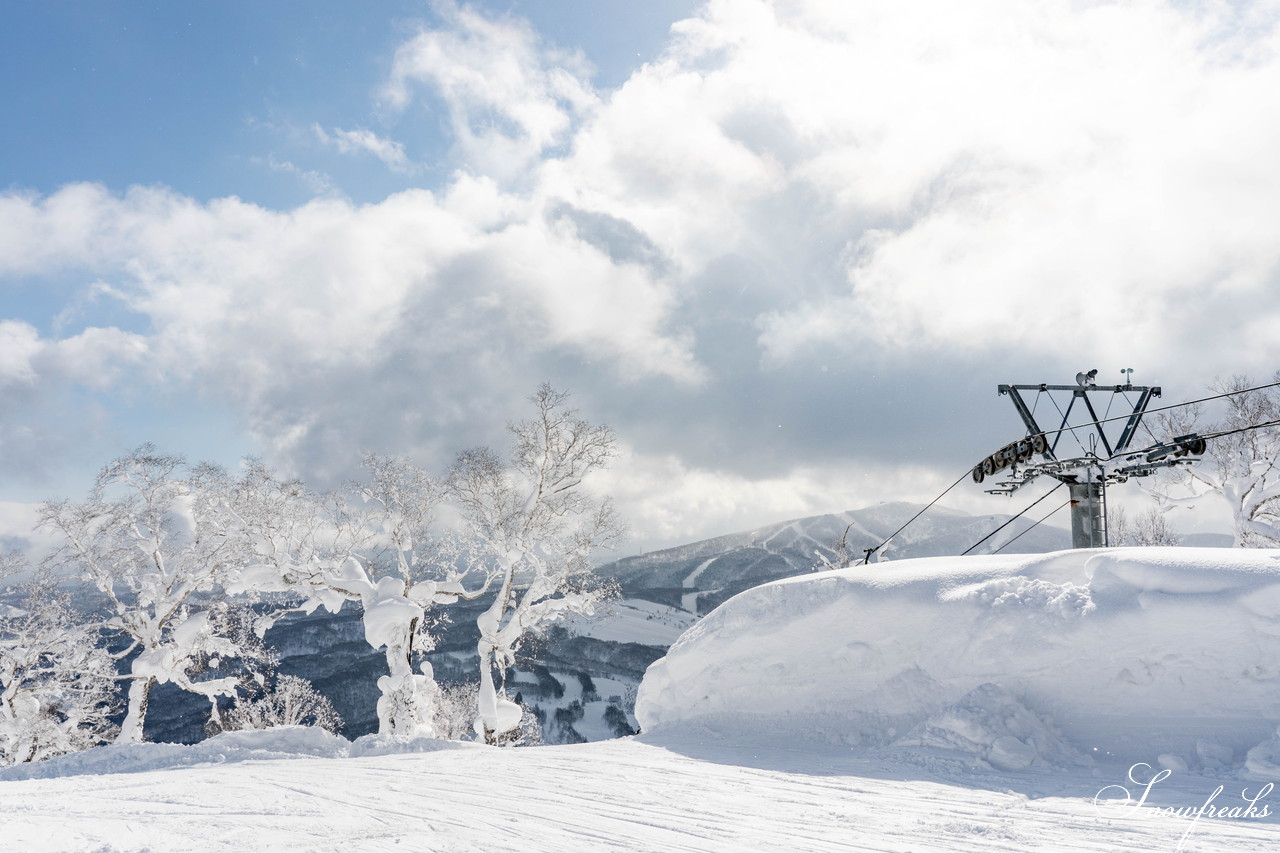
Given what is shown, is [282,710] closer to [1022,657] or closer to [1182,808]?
[1022,657]

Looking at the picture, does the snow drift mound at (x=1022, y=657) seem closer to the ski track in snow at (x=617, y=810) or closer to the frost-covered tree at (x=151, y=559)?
the ski track in snow at (x=617, y=810)

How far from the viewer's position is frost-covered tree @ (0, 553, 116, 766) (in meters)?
19.9

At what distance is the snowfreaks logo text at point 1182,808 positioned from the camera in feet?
15.5

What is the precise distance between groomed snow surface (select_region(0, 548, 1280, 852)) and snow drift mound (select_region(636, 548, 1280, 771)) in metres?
0.02

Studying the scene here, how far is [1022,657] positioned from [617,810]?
4616mm

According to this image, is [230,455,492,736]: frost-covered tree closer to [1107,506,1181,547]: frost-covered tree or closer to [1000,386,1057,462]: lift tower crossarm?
[1000,386,1057,462]: lift tower crossarm

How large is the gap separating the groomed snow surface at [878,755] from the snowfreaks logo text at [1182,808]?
0.03 m

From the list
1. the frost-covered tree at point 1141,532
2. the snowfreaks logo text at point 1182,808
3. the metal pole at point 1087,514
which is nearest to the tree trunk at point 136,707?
the snowfreaks logo text at point 1182,808

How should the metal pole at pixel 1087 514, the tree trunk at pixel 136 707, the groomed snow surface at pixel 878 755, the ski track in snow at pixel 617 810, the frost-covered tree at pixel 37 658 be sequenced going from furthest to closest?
the frost-covered tree at pixel 37 658
the tree trunk at pixel 136 707
the metal pole at pixel 1087 514
the groomed snow surface at pixel 878 755
the ski track in snow at pixel 617 810

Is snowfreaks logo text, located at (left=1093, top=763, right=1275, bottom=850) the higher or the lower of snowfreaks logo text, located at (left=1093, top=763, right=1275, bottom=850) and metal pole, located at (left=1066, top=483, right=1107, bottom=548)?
the lower

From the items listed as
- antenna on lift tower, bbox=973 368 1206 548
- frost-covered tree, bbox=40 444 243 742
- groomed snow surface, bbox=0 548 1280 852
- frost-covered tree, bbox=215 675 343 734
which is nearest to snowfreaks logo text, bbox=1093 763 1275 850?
groomed snow surface, bbox=0 548 1280 852

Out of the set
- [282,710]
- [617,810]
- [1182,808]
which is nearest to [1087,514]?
[1182,808]

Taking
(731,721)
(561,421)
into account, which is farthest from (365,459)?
(731,721)

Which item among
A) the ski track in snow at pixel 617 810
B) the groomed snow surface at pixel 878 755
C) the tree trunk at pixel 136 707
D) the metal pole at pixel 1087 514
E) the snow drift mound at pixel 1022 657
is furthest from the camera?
the tree trunk at pixel 136 707
